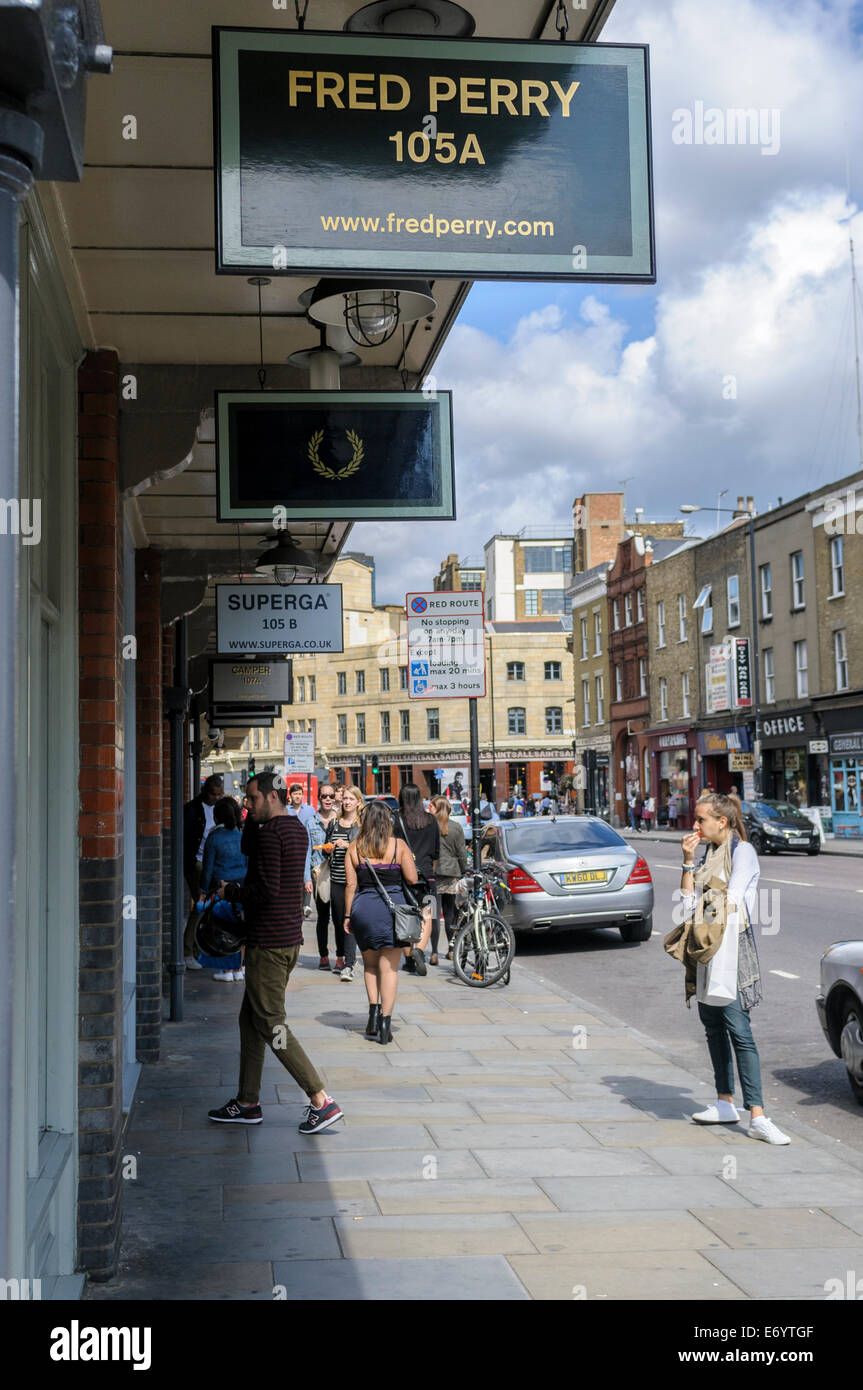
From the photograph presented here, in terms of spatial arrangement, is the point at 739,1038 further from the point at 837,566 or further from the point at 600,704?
the point at 600,704

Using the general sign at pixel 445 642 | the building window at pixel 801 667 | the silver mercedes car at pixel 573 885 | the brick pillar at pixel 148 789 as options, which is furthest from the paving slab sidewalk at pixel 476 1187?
the building window at pixel 801 667

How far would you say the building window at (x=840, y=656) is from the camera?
1577 inches

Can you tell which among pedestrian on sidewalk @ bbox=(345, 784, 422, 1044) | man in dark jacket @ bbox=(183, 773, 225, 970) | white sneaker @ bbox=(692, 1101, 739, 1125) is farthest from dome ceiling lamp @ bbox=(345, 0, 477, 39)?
man in dark jacket @ bbox=(183, 773, 225, 970)

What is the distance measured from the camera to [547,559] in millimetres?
97062

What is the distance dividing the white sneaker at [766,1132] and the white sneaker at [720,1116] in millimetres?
203

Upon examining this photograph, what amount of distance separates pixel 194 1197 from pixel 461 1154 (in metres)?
1.39

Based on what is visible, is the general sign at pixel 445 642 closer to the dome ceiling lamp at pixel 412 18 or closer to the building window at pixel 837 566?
the dome ceiling lamp at pixel 412 18

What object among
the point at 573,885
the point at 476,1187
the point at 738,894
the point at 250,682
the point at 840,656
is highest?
the point at 840,656

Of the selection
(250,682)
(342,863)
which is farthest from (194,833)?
(250,682)

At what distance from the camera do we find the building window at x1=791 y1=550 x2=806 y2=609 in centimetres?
4297

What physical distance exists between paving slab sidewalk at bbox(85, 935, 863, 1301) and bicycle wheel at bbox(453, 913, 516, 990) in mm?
3006

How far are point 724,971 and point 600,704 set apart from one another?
196 feet

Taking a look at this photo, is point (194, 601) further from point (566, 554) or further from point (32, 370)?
point (566, 554)
